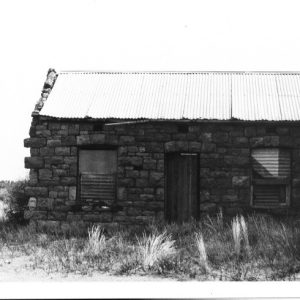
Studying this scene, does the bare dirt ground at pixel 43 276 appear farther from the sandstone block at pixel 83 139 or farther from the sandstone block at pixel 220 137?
the sandstone block at pixel 220 137

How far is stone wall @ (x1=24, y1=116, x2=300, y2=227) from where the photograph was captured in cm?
1185

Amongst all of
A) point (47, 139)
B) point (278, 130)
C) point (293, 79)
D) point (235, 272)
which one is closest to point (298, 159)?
point (278, 130)

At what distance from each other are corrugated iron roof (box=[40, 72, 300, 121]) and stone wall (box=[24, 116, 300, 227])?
0.96ft

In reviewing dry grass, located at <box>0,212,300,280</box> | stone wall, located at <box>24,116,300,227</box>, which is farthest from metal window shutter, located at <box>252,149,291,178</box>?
dry grass, located at <box>0,212,300,280</box>

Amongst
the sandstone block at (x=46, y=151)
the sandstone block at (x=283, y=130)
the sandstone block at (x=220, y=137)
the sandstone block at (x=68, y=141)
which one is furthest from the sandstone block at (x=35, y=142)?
the sandstone block at (x=283, y=130)

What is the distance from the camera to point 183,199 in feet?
40.3

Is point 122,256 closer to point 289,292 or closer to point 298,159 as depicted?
point 289,292

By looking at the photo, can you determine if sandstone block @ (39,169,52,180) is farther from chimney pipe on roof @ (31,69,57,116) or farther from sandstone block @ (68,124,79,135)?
chimney pipe on roof @ (31,69,57,116)

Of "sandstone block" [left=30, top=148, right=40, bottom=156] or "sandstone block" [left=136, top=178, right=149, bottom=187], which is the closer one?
"sandstone block" [left=136, top=178, right=149, bottom=187]

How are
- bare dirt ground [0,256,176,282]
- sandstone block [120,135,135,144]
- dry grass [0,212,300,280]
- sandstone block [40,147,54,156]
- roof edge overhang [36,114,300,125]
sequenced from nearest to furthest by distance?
bare dirt ground [0,256,176,282]
dry grass [0,212,300,280]
roof edge overhang [36,114,300,125]
sandstone block [120,135,135,144]
sandstone block [40,147,54,156]

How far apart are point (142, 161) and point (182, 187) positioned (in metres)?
1.23

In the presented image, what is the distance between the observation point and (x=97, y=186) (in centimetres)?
1221

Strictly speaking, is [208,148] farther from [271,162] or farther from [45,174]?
[45,174]

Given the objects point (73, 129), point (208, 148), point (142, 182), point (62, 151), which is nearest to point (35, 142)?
point (62, 151)
